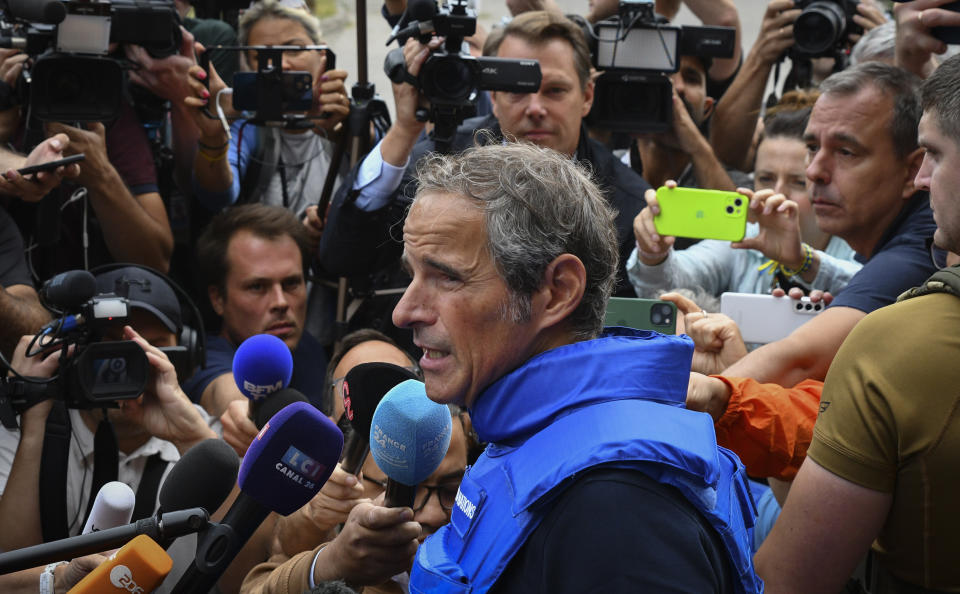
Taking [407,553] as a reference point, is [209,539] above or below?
above

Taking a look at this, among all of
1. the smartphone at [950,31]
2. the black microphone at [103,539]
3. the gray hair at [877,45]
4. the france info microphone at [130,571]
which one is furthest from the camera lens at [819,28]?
the france info microphone at [130,571]

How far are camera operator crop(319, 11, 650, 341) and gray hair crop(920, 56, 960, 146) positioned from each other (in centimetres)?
167

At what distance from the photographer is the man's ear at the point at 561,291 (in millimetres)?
1719

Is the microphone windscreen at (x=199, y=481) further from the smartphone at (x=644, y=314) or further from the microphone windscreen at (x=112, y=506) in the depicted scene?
the smartphone at (x=644, y=314)

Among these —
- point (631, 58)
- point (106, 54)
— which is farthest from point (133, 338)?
point (631, 58)

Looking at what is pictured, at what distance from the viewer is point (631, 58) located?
4.11m

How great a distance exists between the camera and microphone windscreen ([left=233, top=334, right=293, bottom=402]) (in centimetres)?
247

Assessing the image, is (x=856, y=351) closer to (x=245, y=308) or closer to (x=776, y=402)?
(x=776, y=402)

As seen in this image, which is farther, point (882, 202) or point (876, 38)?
point (876, 38)

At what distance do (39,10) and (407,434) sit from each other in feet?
7.90

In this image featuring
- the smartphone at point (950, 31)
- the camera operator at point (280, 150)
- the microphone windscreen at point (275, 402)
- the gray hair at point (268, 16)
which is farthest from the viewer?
the gray hair at point (268, 16)

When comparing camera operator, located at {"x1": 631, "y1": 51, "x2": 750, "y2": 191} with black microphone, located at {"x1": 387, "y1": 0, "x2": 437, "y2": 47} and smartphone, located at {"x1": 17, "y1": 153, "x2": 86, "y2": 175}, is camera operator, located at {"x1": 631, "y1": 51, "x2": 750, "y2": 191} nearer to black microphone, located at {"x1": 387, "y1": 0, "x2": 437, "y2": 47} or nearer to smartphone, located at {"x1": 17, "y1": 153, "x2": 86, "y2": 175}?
black microphone, located at {"x1": 387, "y1": 0, "x2": 437, "y2": 47}

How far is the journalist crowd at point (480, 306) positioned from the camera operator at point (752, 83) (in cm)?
1

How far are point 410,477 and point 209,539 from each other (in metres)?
0.39
